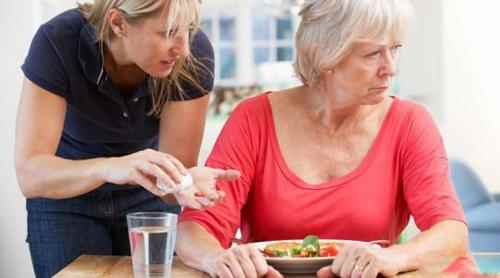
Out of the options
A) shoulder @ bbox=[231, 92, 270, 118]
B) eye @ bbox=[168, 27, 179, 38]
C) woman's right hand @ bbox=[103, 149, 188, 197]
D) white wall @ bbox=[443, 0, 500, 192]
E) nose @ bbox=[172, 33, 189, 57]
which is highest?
eye @ bbox=[168, 27, 179, 38]

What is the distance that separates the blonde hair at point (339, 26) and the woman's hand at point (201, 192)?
37 cm

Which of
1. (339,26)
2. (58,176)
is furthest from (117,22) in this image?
(339,26)

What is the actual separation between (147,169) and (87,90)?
40 cm

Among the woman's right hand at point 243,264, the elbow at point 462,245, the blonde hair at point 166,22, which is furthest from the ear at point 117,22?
the elbow at point 462,245

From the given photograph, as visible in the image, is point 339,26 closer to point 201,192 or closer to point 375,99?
point 375,99

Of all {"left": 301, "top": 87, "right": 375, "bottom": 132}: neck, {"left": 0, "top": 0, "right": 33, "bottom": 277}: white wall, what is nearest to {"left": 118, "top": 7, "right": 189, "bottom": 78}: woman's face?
{"left": 301, "top": 87, "right": 375, "bottom": 132}: neck

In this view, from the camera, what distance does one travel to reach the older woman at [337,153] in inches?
69.4

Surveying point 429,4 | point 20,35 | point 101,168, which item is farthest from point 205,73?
point 429,4

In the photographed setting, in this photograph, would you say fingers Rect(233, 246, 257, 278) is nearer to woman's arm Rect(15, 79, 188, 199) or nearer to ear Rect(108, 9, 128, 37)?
woman's arm Rect(15, 79, 188, 199)

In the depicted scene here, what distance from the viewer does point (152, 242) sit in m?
1.47

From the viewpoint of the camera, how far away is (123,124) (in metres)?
1.86

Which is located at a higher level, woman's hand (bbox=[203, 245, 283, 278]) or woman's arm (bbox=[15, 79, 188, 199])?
woman's arm (bbox=[15, 79, 188, 199])

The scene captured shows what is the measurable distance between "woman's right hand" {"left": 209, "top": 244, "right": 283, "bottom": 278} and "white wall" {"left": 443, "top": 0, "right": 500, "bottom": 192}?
445 cm

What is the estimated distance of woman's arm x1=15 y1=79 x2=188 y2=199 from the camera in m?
1.55
